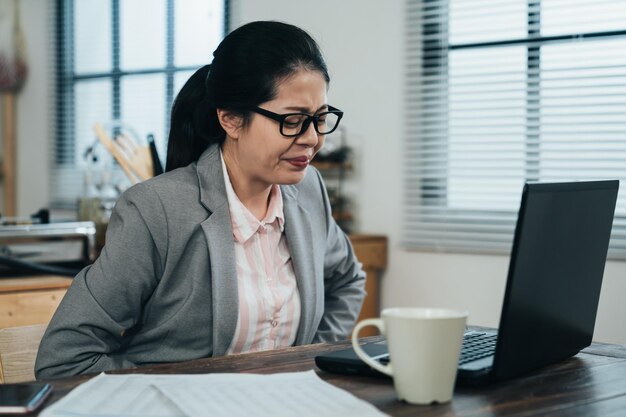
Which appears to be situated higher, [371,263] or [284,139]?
[284,139]

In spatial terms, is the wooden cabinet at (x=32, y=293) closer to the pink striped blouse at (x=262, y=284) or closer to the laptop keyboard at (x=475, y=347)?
the pink striped blouse at (x=262, y=284)

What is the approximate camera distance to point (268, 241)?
1.75 meters

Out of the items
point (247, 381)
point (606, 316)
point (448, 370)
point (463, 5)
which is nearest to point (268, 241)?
point (247, 381)

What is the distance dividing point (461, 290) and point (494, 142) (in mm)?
A: 572

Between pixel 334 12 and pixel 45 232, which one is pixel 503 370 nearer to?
pixel 45 232

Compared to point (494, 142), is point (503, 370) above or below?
below

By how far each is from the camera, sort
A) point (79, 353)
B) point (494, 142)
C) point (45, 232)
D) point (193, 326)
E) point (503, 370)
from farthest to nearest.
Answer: point (494, 142)
point (45, 232)
point (193, 326)
point (79, 353)
point (503, 370)

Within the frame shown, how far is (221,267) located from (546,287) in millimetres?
613

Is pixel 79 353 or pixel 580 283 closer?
pixel 580 283

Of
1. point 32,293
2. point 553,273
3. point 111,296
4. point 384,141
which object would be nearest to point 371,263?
point 384,141

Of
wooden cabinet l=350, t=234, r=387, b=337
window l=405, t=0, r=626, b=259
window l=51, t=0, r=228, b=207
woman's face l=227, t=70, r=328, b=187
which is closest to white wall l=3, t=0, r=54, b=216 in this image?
window l=51, t=0, r=228, b=207

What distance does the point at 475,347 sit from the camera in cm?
135

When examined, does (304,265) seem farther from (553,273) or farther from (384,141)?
(384,141)

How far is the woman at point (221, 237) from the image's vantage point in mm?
1492
